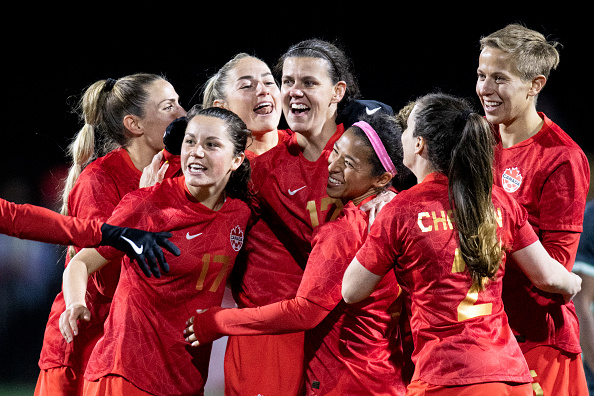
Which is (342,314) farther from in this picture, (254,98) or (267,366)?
(254,98)

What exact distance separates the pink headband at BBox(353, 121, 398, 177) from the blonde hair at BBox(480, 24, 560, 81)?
0.77m

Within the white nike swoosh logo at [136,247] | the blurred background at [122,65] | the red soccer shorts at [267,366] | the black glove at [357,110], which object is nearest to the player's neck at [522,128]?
the black glove at [357,110]

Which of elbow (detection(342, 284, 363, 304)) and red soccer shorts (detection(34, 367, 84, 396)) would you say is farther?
red soccer shorts (detection(34, 367, 84, 396))

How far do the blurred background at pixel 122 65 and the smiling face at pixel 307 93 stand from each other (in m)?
2.88

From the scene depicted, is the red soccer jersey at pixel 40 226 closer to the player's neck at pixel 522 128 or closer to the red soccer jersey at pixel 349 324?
the red soccer jersey at pixel 349 324

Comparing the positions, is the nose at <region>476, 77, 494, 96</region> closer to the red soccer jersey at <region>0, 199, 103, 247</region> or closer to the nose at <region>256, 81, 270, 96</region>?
the nose at <region>256, 81, 270, 96</region>

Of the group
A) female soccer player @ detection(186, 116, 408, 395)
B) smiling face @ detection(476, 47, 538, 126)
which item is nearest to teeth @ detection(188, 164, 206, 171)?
female soccer player @ detection(186, 116, 408, 395)

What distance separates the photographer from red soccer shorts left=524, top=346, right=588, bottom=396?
2.62 metres

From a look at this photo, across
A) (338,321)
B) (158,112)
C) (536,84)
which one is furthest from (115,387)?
(536,84)

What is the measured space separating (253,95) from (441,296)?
5.69 ft

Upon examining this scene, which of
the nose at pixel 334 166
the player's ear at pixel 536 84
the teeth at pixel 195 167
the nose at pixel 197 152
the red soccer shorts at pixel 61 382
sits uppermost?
the nose at pixel 197 152

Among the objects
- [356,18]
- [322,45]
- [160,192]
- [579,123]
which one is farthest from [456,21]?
[160,192]

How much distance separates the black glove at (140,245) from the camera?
2.15 metres

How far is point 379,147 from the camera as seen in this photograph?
235 cm
